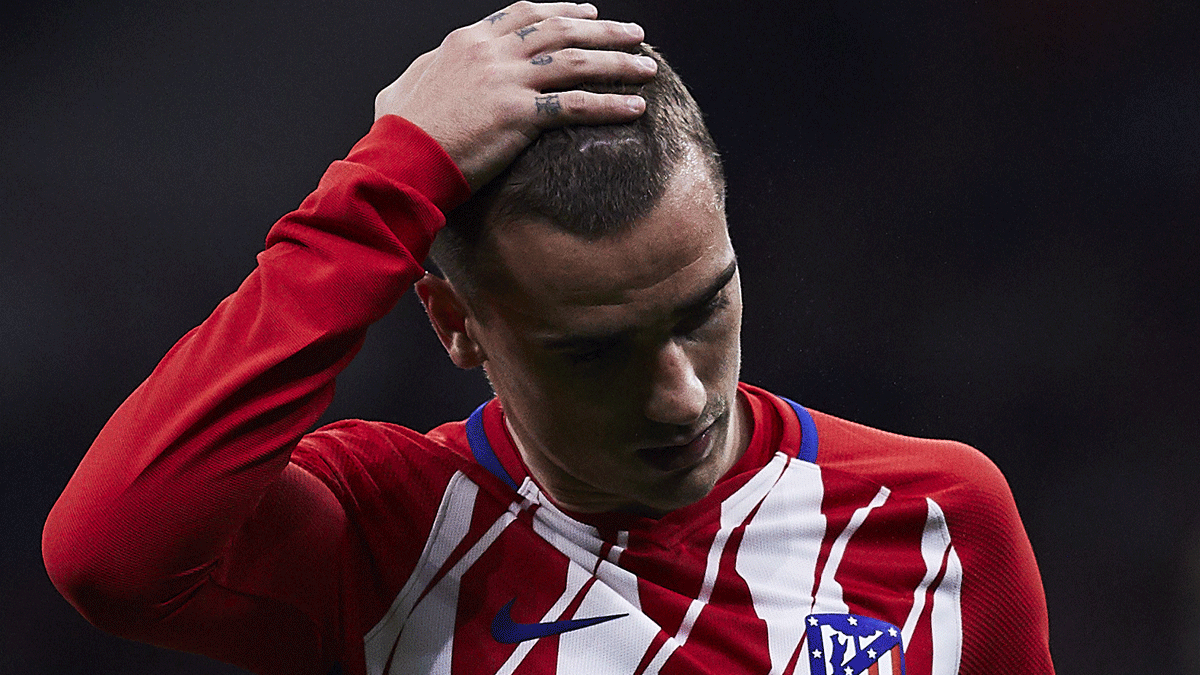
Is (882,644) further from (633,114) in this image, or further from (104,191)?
(104,191)

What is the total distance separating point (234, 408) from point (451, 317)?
0.31 metres

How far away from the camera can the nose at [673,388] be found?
114 cm

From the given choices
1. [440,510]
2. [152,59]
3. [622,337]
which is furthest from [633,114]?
[152,59]

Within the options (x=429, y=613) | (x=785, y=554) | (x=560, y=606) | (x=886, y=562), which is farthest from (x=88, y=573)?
(x=886, y=562)

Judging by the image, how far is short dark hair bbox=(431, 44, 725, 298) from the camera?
1.12 meters

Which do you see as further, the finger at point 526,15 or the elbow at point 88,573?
the finger at point 526,15

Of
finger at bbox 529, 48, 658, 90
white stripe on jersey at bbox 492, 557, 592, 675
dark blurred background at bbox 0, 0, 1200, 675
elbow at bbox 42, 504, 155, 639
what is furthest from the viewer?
dark blurred background at bbox 0, 0, 1200, 675

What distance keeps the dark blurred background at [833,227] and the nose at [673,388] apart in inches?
58.0

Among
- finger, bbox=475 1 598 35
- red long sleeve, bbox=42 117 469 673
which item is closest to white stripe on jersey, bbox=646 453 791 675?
red long sleeve, bbox=42 117 469 673

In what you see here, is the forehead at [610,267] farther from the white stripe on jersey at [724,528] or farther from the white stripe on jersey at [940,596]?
the white stripe on jersey at [940,596]

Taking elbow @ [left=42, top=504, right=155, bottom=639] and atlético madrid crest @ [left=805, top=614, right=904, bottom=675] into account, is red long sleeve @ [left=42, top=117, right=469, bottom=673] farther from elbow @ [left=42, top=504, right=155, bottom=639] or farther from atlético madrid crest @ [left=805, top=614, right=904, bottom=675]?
atlético madrid crest @ [left=805, top=614, right=904, bottom=675]

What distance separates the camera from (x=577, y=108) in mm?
1121

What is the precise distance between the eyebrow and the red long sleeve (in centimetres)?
15

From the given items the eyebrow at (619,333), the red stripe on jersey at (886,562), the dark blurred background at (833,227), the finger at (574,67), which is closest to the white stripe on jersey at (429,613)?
the eyebrow at (619,333)
